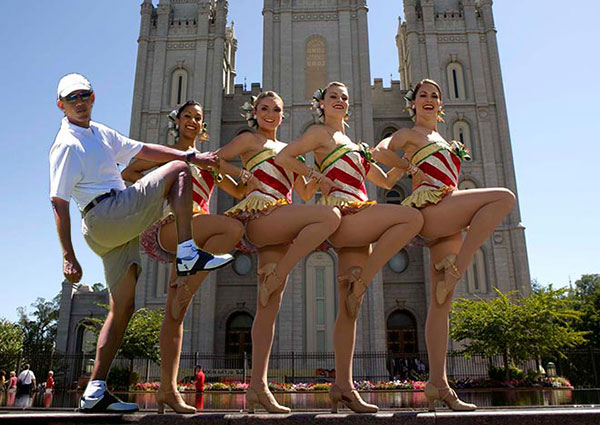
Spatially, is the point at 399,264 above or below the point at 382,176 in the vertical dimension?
above

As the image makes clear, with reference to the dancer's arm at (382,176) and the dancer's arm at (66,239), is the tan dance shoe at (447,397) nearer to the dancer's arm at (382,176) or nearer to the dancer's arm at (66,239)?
the dancer's arm at (382,176)

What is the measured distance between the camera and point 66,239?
117 inches

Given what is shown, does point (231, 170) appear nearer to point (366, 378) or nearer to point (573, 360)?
point (366, 378)

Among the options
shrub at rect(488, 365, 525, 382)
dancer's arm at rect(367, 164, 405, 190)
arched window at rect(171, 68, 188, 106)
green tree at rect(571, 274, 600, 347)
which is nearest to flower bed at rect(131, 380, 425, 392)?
shrub at rect(488, 365, 525, 382)

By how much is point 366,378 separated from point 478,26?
19.5 meters

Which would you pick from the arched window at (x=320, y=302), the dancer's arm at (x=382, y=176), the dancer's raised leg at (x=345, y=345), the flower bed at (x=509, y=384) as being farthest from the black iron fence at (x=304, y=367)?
the dancer's raised leg at (x=345, y=345)

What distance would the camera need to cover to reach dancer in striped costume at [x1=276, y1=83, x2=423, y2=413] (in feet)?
13.0

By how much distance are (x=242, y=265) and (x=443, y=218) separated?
2135 centimetres

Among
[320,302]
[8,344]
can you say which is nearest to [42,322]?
[8,344]

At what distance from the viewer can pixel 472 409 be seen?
141 inches

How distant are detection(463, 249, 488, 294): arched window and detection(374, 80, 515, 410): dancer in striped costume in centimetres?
1947

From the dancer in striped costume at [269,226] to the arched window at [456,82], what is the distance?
2370cm

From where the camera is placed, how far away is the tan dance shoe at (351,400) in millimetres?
3662

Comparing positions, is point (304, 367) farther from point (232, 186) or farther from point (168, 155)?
point (168, 155)
